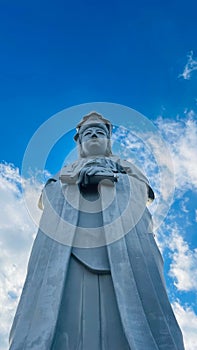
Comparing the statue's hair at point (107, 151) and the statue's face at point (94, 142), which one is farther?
the statue's hair at point (107, 151)

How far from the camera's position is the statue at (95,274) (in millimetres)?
3488

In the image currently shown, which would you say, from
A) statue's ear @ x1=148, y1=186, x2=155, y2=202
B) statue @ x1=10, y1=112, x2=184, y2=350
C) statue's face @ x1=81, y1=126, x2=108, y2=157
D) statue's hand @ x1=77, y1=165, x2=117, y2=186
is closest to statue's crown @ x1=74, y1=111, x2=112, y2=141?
statue's face @ x1=81, y1=126, x2=108, y2=157

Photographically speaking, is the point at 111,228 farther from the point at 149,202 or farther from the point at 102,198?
the point at 149,202

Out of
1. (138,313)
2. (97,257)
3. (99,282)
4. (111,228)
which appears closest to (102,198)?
(111,228)

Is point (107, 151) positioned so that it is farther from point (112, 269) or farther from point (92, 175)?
point (112, 269)

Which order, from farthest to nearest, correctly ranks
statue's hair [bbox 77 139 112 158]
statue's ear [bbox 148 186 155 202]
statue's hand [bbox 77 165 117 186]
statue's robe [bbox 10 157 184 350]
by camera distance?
statue's hair [bbox 77 139 112 158] < statue's ear [bbox 148 186 155 202] < statue's hand [bbox 77 165 117 186] < statue's robe [bbox 10 157 184 350]

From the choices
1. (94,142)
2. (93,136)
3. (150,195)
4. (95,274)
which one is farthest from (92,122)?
(95,274)

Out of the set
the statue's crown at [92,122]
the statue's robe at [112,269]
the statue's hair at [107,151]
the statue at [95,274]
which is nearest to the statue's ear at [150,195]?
the statue at [95,274]

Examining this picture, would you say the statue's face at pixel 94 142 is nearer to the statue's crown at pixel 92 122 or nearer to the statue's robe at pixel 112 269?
the statue's crown at pixel 92 122

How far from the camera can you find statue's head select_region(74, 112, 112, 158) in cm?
623

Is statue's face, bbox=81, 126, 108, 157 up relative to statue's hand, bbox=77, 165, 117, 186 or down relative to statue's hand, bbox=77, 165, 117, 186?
up

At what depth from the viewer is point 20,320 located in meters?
3.65

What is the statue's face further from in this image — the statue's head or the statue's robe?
the statue's robe

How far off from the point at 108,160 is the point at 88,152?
19.0 inches
